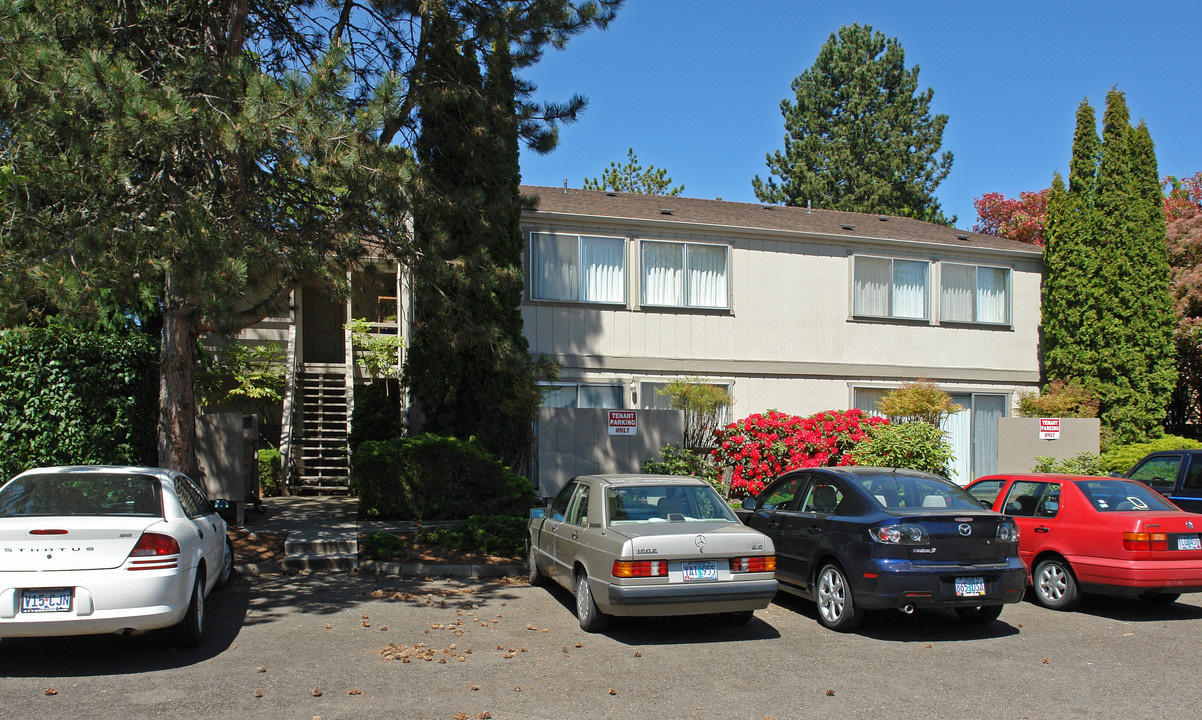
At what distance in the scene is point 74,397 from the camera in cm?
1202

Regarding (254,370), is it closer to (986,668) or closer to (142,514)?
(142,514)

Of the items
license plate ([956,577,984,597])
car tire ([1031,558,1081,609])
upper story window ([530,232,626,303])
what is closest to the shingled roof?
upper story window ([530,232,626,303])

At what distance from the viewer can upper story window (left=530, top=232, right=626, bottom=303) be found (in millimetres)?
17125

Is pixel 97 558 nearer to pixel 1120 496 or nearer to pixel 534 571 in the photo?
pixel 534 571

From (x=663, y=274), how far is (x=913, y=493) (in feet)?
32.5

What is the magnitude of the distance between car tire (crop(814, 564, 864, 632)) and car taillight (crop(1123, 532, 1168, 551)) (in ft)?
9.02

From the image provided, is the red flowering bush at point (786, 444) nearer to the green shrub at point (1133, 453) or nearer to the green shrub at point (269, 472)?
the green shrub at point (1133, 453)

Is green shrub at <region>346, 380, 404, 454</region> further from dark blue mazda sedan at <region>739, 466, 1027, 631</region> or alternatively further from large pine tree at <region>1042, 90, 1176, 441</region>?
large pine tree at <region>1042, 90, 1176, 441</region>

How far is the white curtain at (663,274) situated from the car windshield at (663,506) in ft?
30.4

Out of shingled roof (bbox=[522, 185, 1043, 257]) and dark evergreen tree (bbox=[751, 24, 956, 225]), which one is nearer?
shingled roof (bbox=[522, 185, 1043, 257])

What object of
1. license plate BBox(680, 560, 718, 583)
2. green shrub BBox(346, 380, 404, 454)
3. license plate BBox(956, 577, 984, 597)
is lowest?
license plate BBox(956, 577, 984, 597)

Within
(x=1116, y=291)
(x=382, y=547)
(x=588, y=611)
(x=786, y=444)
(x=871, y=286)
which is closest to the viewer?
(x=588, y=611)

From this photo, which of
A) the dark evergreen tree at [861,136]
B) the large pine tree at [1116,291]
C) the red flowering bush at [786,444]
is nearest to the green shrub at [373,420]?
the red flowering bush at [786,444]

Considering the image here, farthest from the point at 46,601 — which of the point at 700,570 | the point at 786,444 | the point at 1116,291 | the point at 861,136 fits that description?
the point at 861,136
